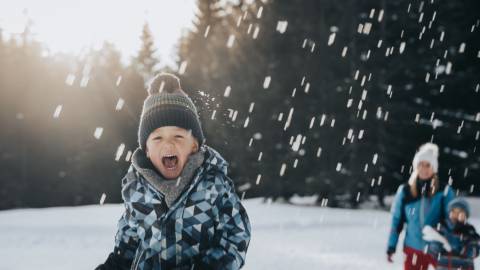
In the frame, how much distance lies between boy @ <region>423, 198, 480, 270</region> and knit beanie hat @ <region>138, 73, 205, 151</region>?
11.0 feet

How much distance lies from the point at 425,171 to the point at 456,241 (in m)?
0.76

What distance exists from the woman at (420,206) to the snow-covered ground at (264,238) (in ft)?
12.1

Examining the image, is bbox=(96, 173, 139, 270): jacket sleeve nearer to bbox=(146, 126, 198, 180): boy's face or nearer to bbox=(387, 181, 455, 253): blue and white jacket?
bbox=(146, 126, 198, 180): boy's face

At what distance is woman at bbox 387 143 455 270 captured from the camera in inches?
201

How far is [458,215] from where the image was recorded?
4945 millimetres

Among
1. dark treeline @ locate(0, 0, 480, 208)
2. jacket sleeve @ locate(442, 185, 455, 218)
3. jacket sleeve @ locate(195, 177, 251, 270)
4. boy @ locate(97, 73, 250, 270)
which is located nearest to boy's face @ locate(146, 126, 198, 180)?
boy @ locate(97, 73, 250, 270)

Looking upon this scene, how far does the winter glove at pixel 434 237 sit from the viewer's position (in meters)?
4.91

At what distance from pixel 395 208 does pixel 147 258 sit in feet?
12.7

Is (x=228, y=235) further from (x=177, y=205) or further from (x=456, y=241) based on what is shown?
(x=456, y=241)

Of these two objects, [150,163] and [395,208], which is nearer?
[150,163]

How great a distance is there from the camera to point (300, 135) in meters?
19.9

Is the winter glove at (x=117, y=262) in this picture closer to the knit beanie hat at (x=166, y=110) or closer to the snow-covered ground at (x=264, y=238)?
the knit beanie hat at (x=166, y=110)

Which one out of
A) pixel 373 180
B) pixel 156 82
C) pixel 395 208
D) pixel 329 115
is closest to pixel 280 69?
pixel 329 115

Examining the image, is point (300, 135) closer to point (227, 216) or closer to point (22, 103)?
point (227, 216)
